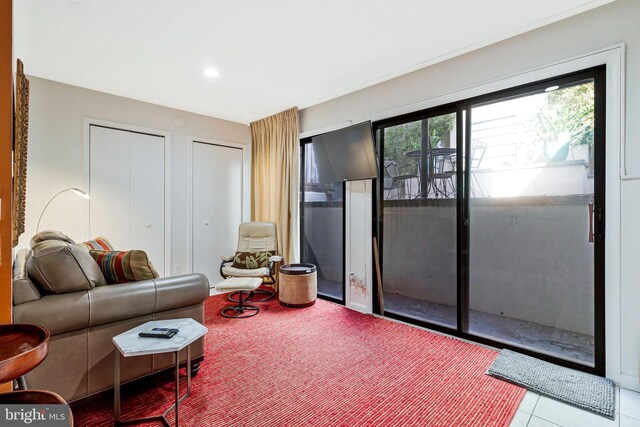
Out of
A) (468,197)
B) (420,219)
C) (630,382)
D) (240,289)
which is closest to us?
(630,382)

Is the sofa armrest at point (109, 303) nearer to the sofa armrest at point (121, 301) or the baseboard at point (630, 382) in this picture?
the sofa armrest at point (121, 301)

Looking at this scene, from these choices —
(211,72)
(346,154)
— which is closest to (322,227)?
(346,154)

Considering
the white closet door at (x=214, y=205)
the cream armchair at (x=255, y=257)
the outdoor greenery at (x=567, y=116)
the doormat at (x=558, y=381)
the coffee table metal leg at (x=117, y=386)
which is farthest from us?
the white closet door at (x=214, y=205)

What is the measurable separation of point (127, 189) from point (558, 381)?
4586mm

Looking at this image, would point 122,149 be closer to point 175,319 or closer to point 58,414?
point 175,319

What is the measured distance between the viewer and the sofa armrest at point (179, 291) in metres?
1.99

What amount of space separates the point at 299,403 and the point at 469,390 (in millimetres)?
1096

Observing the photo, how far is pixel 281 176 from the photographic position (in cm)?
436

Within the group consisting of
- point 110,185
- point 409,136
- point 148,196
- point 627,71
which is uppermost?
point 627,71

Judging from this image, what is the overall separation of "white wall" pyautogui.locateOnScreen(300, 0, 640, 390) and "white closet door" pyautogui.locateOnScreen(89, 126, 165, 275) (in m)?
3.14

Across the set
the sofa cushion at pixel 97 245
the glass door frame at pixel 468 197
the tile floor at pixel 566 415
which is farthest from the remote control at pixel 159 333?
the glass door frame at pixel 468 197

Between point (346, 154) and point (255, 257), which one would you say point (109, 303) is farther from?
point (346, 154)

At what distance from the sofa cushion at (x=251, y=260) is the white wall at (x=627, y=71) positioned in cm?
276

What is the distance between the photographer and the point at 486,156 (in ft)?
8.75
